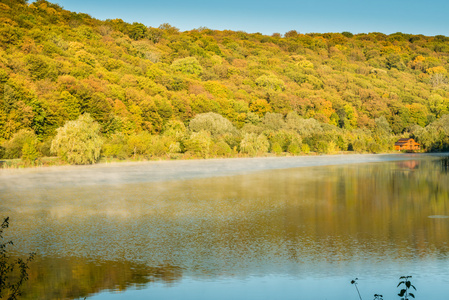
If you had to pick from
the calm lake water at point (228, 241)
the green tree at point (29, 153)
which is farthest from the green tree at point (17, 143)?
the calm lake water at point (228, 241)

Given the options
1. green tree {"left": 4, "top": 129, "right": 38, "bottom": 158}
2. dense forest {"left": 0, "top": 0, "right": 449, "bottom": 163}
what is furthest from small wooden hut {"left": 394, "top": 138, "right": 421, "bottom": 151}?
green tree {"left": 4, "top": 129, "right": 38, "bottom": 158}

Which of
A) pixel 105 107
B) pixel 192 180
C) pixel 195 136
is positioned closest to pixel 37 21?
pixel 105 107

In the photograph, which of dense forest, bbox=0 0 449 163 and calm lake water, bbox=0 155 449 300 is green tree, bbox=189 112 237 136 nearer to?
dense forest, bbox=0 0 449 163

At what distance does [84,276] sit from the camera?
39.5 ft

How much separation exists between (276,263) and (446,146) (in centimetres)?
10474

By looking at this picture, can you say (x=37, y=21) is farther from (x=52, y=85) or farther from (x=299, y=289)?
(x=299, y=289)

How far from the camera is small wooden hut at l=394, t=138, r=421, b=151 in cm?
11250

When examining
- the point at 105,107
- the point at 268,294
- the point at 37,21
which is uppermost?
the point at 37,21

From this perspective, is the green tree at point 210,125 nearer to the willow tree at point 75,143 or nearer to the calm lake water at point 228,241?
the willow tree at point 75,143

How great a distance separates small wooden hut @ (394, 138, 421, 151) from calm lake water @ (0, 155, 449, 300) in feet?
289

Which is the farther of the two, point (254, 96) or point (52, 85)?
point (254, 96)

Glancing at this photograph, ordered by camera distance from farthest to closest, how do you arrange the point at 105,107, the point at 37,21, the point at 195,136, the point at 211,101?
the point at 37,21, the point at 211,101, the point at 105,107, the point at 195,136

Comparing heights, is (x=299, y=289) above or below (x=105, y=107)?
below

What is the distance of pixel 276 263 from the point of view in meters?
13.1
